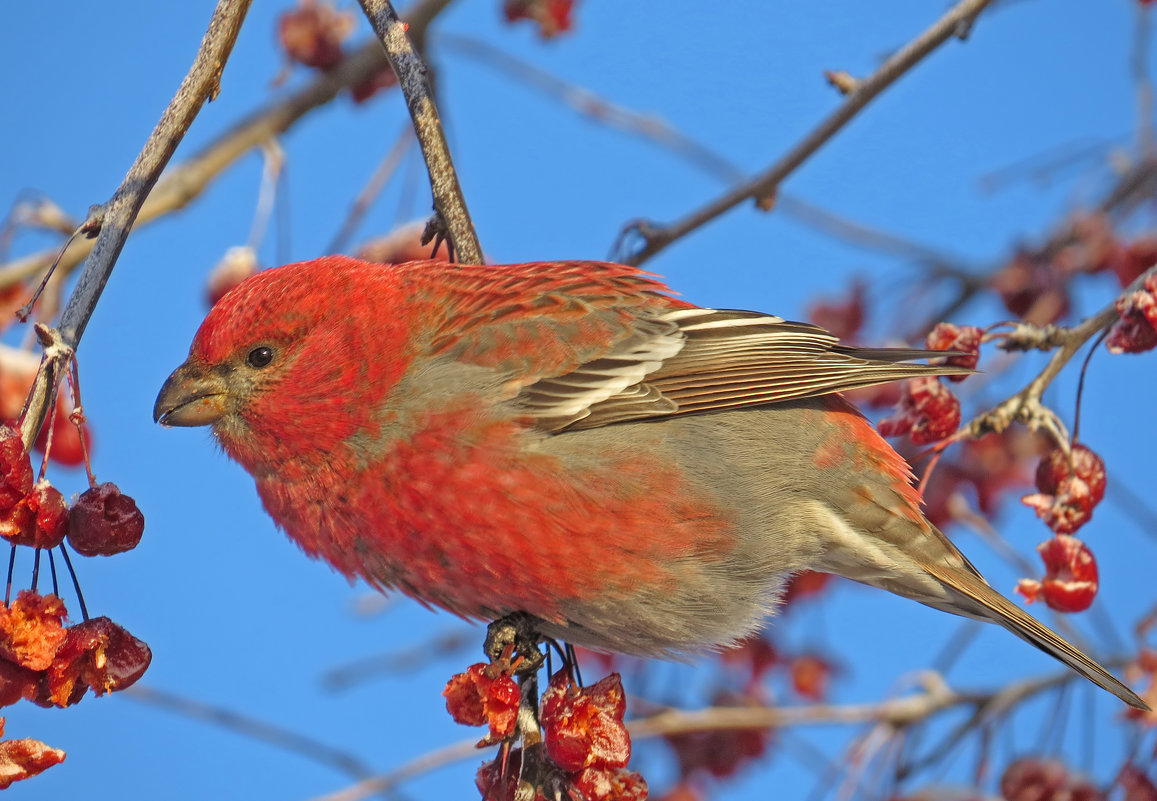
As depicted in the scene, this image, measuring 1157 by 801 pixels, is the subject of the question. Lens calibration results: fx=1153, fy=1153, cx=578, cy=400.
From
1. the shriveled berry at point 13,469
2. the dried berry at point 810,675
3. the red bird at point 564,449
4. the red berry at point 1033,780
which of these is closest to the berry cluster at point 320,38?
the red bird at point 564,449

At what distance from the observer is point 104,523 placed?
6.68 feet

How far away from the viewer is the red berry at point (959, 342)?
9.42 ft

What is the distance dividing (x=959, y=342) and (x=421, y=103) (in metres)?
1.43

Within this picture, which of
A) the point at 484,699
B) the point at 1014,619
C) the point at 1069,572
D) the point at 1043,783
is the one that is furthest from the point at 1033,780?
the point at 484,699

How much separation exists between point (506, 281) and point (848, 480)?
1030mm

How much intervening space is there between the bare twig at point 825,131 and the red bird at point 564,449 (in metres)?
0.19

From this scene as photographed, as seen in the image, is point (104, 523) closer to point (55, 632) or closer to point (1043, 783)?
point (55, 632)

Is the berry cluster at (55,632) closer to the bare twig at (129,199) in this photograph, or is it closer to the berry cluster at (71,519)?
the berry cluster at (71,519)

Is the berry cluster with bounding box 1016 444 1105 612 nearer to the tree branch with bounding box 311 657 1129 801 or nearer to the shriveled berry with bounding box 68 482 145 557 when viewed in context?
the tree branch with bounding box 311 657 1129 801

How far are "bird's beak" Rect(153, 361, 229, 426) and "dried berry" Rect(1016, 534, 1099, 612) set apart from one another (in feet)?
6.70

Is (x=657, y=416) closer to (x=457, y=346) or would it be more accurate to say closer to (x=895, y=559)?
(x=457, y=346)

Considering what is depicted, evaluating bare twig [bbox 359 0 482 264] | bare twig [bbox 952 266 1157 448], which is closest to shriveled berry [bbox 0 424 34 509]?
bare twig [bbox 359 0 482 264]

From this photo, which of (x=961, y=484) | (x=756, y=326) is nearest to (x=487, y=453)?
(x=756, y=326)

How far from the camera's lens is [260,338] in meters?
2.82
